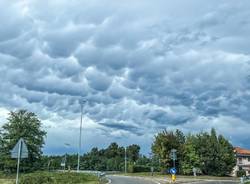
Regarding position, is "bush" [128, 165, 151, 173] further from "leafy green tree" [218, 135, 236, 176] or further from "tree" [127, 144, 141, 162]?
"tree" [127, 144, 141, 162]

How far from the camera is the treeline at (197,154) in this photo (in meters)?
81.8

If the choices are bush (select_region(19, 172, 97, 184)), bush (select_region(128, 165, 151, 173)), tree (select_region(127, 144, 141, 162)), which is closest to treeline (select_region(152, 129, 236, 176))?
bush (select_region(128, 165, 151, 173))

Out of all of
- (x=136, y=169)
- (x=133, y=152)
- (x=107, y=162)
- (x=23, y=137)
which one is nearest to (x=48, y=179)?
(x=23, y=137)

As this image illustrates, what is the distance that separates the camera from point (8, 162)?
8194cm

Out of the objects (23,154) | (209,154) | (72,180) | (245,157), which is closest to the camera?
(23,154)

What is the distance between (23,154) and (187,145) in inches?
→ 2573

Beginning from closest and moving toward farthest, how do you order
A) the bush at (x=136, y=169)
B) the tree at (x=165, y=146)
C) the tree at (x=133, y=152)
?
the tree at (x=165, y=146) < the bush at (x=136, y=169) < the tree at (x=133, y=152)

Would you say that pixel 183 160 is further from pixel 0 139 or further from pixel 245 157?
pixel 245 157

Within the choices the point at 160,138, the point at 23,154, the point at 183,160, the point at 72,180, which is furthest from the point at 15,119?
the point at 23,154

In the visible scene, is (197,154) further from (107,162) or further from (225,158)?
(107,162)

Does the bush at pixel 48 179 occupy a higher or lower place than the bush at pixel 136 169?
lower

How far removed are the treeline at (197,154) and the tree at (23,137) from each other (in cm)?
2284

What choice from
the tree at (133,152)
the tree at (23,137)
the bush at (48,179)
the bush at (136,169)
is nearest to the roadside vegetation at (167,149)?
the tree at (23,137)

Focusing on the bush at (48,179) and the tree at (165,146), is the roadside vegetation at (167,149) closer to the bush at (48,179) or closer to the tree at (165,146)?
the tree at (165,146)
